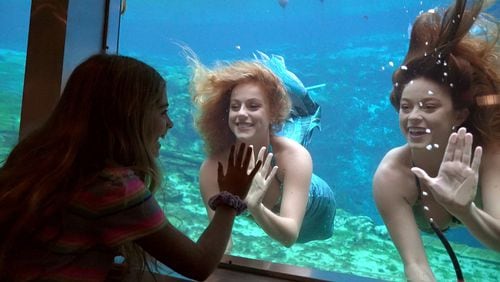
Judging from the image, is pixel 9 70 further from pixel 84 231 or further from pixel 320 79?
pixel 84 231

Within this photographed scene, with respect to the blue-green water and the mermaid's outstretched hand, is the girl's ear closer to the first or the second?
the mermaid's outstretched hand

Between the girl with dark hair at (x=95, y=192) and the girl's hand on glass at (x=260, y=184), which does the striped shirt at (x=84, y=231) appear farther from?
the girl's hand on glass at (x=260, y=184)

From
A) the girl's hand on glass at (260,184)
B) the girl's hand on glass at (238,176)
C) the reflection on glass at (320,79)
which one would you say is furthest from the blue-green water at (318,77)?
the girl's hand on glass at (238,176)

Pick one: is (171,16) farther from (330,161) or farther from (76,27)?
(330,161)

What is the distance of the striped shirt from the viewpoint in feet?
2.93

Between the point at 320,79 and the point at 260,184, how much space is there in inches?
28.8

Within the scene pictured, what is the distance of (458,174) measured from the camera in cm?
159

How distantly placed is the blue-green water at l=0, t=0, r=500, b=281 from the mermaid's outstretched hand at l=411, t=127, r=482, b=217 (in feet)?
1.18

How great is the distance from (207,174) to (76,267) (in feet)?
4.14

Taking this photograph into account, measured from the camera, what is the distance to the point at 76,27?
5.63 feet

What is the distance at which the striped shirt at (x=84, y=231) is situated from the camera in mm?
894

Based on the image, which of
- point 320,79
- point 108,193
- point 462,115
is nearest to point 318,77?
point 320,79

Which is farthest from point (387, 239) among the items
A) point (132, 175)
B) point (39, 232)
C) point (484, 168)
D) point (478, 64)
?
point (39, 232)

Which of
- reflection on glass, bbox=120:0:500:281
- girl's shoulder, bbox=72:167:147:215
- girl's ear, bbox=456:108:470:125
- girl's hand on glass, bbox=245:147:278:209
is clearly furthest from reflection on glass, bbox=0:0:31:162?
girl's ear, bbox=456:108:470:125
